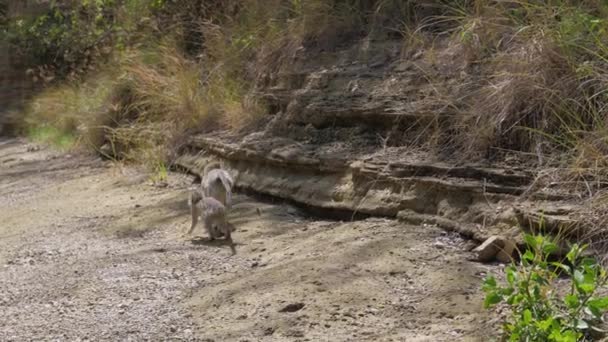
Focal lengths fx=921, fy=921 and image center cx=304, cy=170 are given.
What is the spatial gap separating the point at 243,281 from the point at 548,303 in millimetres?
2233

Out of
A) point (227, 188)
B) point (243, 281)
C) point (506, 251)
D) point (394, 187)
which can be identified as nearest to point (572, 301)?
point (506, 251)

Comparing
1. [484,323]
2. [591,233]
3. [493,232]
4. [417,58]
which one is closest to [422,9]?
[417,58]

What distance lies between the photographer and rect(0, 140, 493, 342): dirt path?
5090 millimetres

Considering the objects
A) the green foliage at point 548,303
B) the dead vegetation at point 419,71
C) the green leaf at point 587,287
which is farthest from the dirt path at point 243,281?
the dead vegetation at point 419,71

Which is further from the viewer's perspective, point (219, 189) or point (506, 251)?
point (219, 189)

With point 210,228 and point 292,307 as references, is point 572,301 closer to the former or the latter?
point 292,307

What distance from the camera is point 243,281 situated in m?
5.96

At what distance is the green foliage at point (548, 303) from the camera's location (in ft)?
13.7

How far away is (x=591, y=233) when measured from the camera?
5238 millimetres

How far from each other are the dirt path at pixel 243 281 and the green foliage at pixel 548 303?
0.33m

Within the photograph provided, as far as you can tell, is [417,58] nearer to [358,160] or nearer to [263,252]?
[358,160]

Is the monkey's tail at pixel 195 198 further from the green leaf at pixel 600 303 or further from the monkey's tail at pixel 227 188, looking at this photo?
the green leaf at pixel 600 303

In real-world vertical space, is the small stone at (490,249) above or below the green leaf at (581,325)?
below

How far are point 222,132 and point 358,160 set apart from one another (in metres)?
2.99
